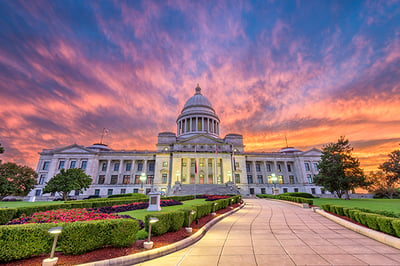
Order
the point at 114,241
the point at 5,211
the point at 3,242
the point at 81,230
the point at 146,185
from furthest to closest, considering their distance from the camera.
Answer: the point at 146,185, the point at 5,211, the point at 114,241, the point at 81,230, the point at 3,242

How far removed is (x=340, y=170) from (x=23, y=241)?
42.2 meters

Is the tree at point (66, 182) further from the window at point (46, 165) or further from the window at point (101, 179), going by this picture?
the window at point (46, 165)

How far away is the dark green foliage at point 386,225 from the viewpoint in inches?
303

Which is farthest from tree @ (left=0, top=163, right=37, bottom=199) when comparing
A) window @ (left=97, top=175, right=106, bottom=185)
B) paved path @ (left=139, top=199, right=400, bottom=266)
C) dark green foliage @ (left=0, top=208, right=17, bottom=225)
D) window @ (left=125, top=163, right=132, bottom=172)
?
paved path @ (left=139, top=199, right=400, bottom=266)

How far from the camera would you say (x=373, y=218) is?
8.85 meters

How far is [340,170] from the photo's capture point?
31.9 meters

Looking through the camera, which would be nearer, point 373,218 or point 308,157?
point 373,218

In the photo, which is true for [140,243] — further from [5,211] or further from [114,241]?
[5,211]

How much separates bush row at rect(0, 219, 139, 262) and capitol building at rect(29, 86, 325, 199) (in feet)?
129

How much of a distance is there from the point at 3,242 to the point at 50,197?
53273 mm

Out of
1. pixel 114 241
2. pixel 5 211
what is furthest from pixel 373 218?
pixel 5 211

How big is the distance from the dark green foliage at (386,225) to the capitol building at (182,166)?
36624 millimetres

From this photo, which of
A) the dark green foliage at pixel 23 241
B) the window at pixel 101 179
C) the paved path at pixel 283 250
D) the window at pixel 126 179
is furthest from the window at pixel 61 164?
the paved path at pixel 283 250

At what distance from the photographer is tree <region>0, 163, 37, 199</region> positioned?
30.8 meters
